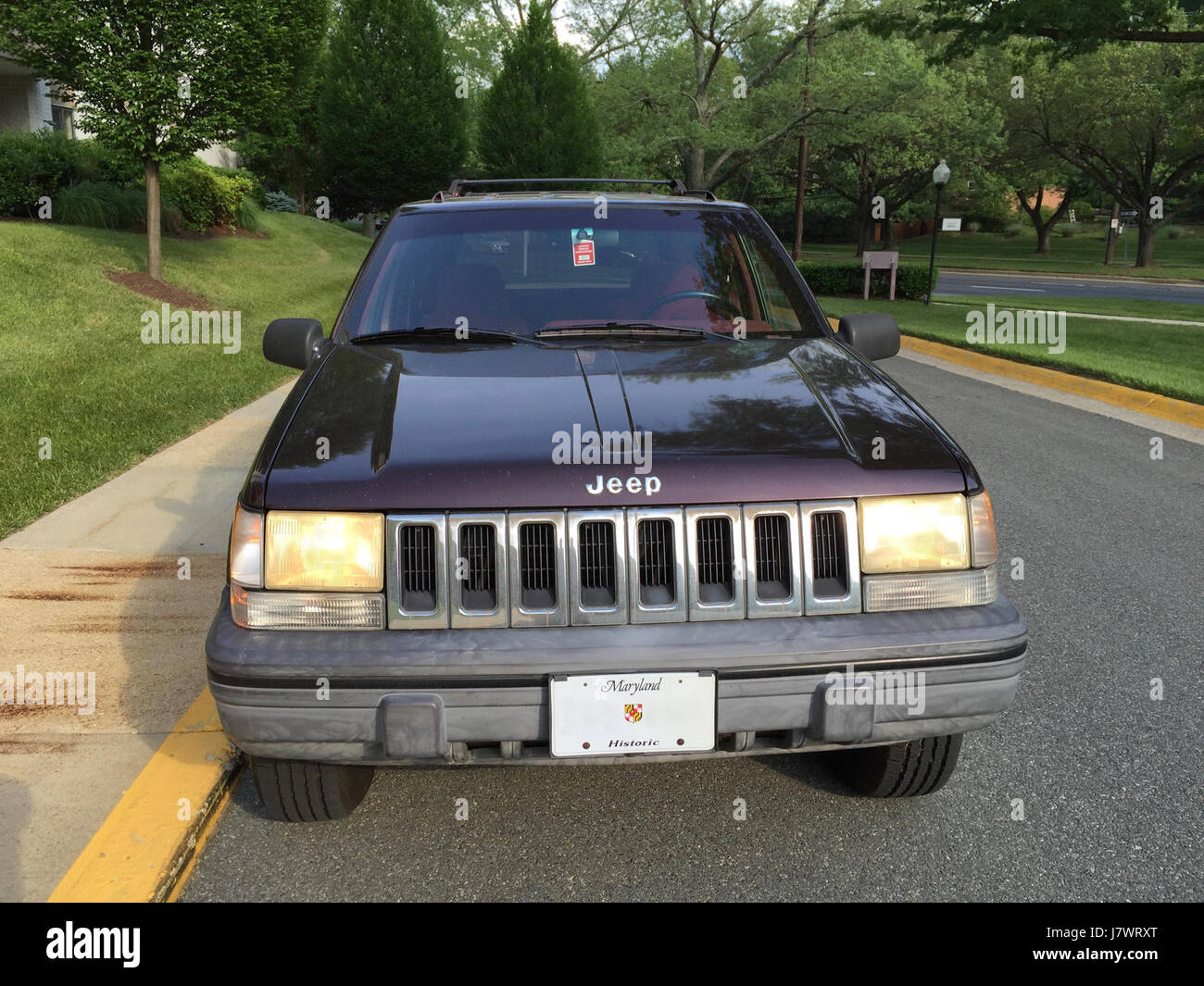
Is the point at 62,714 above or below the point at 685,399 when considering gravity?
below

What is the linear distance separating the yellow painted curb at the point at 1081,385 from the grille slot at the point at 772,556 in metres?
6.69

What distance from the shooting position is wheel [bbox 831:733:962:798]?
9.48 ft

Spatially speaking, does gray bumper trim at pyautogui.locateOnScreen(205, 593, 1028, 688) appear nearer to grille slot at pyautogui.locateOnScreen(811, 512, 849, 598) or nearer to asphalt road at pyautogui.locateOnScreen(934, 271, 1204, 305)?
grille slot at pyautogui.locateOnScreen(811, 512, 849, 598)

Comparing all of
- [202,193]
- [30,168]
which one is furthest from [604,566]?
[202,193]

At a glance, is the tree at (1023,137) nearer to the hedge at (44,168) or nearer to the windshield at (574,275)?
the hedge at (44,168)

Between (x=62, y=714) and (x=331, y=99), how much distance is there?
3531cm

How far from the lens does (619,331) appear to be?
3.57m

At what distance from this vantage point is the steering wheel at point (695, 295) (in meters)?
3.80

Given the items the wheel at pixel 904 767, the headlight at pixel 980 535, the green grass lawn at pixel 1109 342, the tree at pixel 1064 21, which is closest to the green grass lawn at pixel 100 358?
the wheel at pixel 904 767

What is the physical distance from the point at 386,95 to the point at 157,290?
76.7ft

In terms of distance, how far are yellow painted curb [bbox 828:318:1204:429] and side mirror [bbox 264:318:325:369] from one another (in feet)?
19.4
